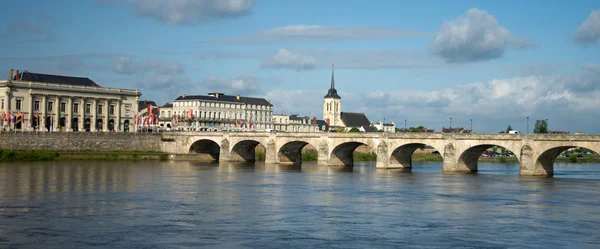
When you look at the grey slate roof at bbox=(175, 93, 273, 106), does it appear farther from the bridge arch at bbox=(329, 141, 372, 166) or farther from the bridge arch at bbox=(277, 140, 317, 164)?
the bridge arch at bbox=(329, 141, 372, 166)

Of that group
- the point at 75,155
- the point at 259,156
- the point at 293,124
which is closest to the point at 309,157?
the point at 259,156

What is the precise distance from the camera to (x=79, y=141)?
100250mm

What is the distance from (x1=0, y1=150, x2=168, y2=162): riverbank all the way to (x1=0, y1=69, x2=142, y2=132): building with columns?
1290cm

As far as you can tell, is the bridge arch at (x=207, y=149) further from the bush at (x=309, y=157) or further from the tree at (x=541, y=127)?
the tree at (x=541, y=127)

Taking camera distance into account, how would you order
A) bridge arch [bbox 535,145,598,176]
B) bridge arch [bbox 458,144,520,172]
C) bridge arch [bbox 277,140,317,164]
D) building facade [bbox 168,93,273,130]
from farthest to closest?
building facade [bbox 168,93,273,130], bridge arch [bbox 277,140,317,164], bridge arch [bbox 458,144,520,172], bridge arch [bbox 535,145,598,176]

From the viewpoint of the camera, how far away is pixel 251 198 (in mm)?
48031

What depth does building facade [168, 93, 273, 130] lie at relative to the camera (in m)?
149

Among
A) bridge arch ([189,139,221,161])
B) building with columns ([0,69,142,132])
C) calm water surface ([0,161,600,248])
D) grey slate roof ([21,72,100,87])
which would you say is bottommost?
calm water surface ([0,161,600,248])

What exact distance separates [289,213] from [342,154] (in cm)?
5233

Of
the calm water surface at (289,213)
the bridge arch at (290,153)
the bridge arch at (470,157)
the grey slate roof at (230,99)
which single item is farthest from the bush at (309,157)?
the calm water surface at (289,213)

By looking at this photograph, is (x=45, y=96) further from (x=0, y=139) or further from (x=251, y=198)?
(x=251, y=198)

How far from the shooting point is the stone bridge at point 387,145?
71.1 meters

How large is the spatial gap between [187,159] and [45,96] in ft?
74.9

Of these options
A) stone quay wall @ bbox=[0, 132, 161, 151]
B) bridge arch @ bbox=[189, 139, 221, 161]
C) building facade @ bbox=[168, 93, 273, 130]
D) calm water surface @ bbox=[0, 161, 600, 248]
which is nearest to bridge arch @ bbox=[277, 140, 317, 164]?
bridge arch @ bbox=[189, 139, 221, 161]
